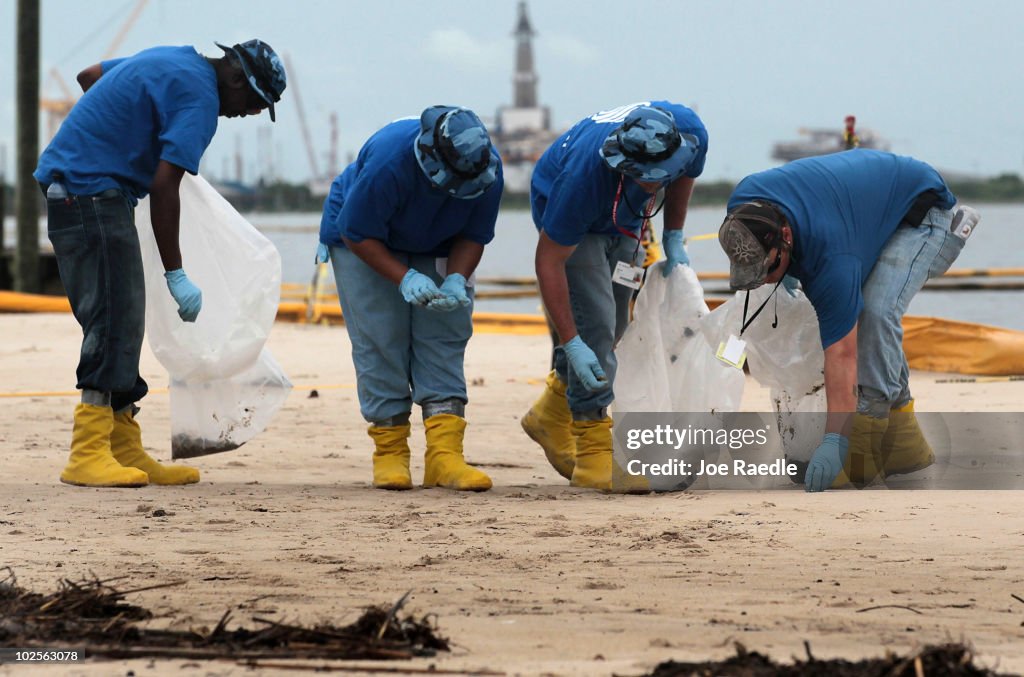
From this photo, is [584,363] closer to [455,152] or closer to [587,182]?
[587,182]

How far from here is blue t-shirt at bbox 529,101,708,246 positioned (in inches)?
188

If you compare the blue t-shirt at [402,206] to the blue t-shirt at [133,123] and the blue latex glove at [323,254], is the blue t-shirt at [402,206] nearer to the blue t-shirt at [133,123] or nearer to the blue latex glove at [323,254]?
the blue latex glove at [323,254]

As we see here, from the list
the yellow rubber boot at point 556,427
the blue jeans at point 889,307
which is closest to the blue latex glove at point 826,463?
the blue jeans at point 889,307

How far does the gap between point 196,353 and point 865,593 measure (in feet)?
9.33

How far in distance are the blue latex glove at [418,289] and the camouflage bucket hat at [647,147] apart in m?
0.72

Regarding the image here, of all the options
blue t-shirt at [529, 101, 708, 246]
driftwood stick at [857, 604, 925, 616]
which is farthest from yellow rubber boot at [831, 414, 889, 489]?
driftwood stick at [857, 604, 925, 616]

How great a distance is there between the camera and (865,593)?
333cm

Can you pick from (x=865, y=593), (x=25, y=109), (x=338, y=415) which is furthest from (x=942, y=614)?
(x=25, y=109)

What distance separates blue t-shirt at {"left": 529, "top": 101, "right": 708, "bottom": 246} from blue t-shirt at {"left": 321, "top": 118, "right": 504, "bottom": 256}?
195mm

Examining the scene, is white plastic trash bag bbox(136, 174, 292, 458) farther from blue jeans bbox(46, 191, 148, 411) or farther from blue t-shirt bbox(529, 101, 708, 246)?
blue t-shirt bbox(529, 101, 708, 246)

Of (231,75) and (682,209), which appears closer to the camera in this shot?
(231,75)

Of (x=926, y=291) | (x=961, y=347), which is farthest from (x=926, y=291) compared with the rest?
(x=961, y=347)

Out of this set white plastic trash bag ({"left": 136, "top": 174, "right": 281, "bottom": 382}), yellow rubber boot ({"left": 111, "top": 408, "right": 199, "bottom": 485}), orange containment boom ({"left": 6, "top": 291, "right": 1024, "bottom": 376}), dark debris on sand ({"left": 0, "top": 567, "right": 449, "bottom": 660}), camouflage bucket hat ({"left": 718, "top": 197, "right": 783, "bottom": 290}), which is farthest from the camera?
orange containment boom ({"left": 6, "top": 291, "right": 1024, "bottom": 376})

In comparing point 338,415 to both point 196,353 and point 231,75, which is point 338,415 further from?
point 231,75
